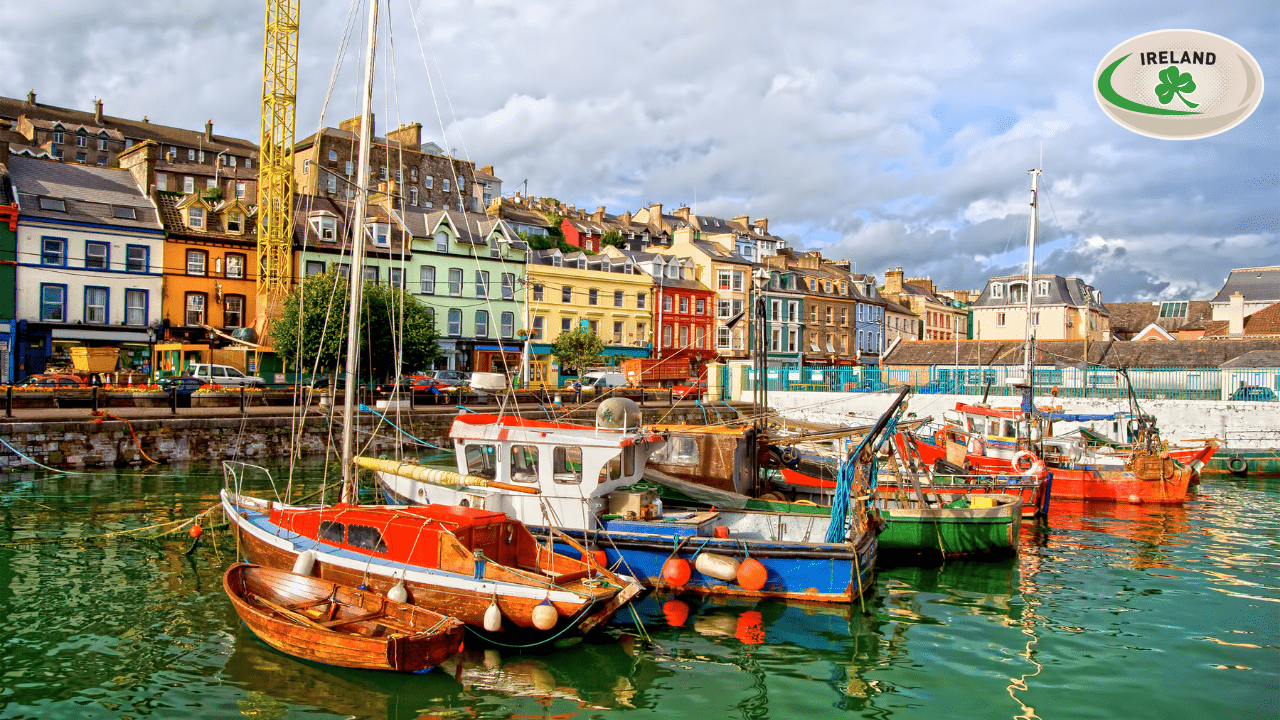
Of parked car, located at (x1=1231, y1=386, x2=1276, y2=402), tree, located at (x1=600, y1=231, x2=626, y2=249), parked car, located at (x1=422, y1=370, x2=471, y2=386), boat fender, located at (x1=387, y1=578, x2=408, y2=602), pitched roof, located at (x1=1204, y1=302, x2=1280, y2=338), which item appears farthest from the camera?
tree, located at (x1=600, y1=231, x2=626, y2=249)

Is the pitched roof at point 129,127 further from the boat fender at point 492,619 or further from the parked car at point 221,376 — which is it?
the boat fender at point 492,619

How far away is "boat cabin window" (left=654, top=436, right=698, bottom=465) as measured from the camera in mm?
19000

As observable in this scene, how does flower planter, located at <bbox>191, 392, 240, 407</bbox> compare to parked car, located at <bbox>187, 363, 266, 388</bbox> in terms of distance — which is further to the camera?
parked car, located at <bbox>187, 363, 266, 388</bbox>

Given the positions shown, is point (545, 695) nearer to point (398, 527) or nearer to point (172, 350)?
point (398, 527)

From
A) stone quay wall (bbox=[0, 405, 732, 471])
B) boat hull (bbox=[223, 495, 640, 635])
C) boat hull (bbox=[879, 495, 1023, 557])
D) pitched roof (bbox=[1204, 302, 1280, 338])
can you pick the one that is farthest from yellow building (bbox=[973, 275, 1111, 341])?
boat hull (bbox=[223, 495, 640, 635])

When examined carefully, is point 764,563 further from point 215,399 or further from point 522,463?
point 215,399

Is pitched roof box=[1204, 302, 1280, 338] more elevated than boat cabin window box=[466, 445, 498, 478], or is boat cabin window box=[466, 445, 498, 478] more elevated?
pitched roof box=[1204, 302, 1280, 338]

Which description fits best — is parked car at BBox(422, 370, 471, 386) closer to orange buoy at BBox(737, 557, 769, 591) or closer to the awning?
the awning

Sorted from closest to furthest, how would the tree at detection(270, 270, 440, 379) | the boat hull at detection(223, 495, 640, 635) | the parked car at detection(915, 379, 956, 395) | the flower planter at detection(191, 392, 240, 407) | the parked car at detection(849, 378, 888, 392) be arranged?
the boat hull at detection(223, 495, 640, 635)
the flower planter at detection(191, 392, 240, 407)
the tree at detection(270, 270, 440, 379)
the parked car at detection(915, 379, 956, 395)
the parked car at detection(849, 378, 888, 392)

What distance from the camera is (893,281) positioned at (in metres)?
84.4

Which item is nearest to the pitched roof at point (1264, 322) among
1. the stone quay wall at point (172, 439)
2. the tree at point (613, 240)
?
the stone quay wall at point (172, 439)

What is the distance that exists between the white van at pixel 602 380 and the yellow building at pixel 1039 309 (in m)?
31.2

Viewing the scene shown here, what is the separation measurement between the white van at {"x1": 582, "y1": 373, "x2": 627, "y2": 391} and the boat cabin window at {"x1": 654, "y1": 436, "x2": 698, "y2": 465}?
77.1ft

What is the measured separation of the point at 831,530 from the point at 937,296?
79.7 metres
